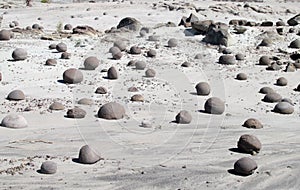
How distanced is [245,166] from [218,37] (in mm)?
8256

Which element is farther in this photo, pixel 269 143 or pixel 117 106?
pixel 117 106

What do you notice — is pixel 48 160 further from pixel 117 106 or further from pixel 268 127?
pixel 268 127

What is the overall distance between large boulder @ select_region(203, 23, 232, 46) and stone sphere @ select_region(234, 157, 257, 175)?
26.4 ft

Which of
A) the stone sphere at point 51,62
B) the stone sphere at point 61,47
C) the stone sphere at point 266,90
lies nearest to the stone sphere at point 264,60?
the stone sphere at point 266,90

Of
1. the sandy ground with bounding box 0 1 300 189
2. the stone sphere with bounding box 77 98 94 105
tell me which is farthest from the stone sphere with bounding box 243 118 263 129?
the stone sphere with bounding box 77 98 94 105

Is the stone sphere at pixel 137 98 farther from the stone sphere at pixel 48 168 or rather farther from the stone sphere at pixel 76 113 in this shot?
the stone sphere at pixel 48 168

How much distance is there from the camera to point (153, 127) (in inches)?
288

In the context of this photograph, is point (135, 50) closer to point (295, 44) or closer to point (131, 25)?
point (131, 25)

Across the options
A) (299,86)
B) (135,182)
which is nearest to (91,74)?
(299,86)

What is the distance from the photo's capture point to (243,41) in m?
14.1

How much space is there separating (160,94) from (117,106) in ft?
5.68

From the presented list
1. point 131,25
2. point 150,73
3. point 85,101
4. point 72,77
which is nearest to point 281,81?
point 150,73

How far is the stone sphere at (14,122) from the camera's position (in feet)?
22.8

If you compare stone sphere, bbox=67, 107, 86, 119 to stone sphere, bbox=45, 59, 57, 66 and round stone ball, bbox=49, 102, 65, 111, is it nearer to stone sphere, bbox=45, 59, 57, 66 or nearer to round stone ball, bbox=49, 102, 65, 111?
round stone ball, bbox=49, 102, 65, 111
